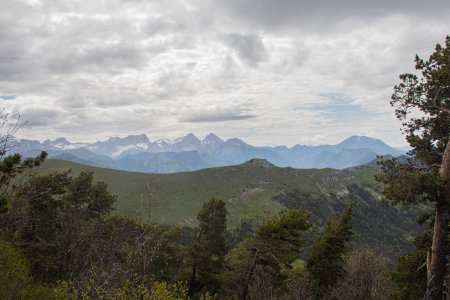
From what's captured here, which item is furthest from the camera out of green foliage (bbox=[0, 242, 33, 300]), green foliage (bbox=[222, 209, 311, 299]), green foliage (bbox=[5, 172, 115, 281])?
green foliage (bbox=[222, 209, 311, 299])

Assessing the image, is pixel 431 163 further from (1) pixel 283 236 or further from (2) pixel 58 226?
(2) pixel 58 226

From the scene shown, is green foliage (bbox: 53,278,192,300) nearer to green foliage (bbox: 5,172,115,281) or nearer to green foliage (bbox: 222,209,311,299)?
green foliage (bbox: 5,172,115,281)

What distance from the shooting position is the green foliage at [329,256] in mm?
37094

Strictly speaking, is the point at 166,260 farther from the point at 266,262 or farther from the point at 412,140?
the point at 412,140

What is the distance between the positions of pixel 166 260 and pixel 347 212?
20.5m

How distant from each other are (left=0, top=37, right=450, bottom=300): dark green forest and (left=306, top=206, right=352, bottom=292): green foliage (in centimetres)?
11

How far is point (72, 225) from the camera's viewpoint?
1201 inches

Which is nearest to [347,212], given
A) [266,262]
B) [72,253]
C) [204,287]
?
[266,262]

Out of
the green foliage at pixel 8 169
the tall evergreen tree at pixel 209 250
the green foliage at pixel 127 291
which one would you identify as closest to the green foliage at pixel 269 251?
the tall evergreen tree at pixel 209 250

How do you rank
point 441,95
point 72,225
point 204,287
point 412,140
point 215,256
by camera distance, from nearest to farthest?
point 441,95
point 412,140
point 72,225
point 204,287
point 215,256

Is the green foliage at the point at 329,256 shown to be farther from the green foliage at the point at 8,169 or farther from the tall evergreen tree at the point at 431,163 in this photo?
the green foliage at the point at 8,169

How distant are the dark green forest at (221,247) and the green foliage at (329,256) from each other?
11cm

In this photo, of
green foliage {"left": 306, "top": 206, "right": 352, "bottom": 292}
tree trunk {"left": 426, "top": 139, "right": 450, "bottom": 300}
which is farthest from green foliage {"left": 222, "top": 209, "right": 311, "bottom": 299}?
tree trunk {"left": 426, "top": 139, "right": 450, "bottom": 300}

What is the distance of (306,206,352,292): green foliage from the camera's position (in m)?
37.1
